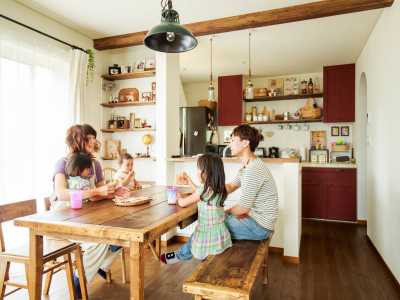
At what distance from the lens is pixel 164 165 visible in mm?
3592

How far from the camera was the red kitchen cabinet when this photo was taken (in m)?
4.85

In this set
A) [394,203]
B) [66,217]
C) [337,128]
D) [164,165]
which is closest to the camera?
[66,217]

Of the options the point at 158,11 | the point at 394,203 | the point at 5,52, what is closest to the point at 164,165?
the point at 158,11

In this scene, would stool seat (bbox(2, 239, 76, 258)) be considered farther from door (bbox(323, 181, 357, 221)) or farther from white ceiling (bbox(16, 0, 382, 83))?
door (bbox(323, 181, 357, 221))

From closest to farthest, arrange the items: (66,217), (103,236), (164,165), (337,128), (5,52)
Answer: (103,236) → (66,217) → (5,52) → (164,165) → (337,128)

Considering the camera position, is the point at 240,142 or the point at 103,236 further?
the point at 240,142

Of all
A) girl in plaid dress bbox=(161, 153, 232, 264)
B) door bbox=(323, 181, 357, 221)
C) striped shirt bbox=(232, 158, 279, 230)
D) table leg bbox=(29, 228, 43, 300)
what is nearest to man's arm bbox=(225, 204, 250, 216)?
striped shirt bbox=(232, 158, 279, 230)

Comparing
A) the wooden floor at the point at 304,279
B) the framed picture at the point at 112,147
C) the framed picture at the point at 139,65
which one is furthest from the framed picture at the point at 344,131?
the framed picture at the point at 112,147

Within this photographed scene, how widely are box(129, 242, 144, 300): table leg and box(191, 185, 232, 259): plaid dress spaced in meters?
0.50

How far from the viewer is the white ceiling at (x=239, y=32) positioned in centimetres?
317

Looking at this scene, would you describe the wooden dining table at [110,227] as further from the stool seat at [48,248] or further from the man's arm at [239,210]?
the man's arm at [239,210]

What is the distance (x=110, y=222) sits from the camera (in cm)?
154

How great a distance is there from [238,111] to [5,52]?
4.09 meters

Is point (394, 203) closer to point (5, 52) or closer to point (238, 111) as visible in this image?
point (238, 111)
